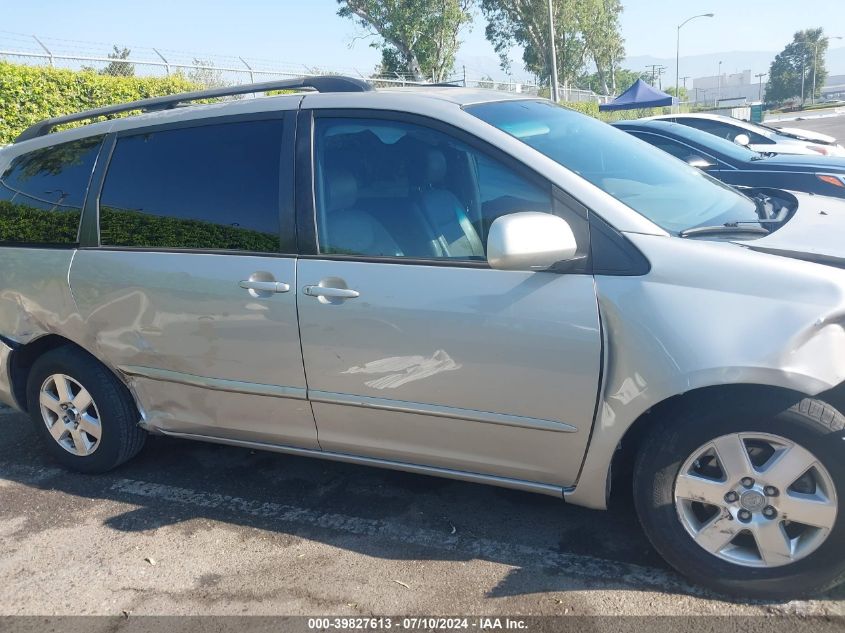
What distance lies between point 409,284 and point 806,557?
5.28ft

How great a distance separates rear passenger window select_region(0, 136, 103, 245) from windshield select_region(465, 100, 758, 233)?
1.97 metres

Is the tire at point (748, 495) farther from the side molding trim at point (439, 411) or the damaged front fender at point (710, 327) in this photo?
the side molding trim at point (439, 411)

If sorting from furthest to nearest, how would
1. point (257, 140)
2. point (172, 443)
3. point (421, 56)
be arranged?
point (421, 56) < point (172, 443) < point (257, 140)

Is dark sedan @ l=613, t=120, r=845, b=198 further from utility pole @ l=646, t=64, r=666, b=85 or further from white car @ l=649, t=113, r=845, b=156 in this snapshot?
utility pole @ l=646, t=64, r=666, b=85

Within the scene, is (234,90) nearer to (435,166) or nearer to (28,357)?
(435,166)

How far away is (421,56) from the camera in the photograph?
116 feet

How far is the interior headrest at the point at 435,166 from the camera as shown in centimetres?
282

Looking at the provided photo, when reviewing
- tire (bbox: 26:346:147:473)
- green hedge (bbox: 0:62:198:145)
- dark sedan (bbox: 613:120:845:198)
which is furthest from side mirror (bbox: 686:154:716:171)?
green hedge (bbox: 0:62:198:145)

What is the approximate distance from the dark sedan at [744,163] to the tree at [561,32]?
38.8 meters

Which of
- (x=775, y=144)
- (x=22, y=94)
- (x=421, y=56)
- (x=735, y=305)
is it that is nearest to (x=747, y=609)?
(x=735, y=305)

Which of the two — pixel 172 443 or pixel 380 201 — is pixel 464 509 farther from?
pixel 172 443

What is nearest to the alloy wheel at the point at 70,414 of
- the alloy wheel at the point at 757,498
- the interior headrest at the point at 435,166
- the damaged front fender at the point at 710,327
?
the interior headrest at the point at 435,166

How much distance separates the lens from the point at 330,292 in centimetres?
279

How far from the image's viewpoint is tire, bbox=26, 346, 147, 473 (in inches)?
139
